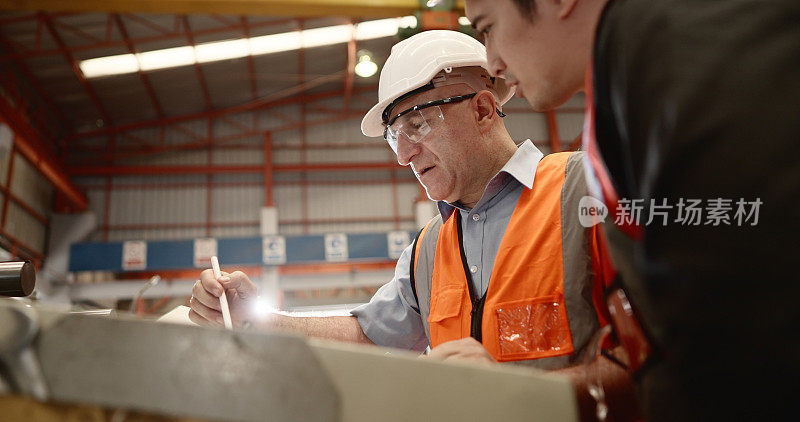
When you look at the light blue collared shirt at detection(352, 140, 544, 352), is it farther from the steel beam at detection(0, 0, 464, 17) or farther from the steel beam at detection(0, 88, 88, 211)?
the steel beam at detection(0, 88, 88, 211)

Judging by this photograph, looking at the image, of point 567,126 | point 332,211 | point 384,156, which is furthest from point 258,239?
point 567,126

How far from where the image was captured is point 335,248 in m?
9.52

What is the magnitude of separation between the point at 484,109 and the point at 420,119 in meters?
0.24

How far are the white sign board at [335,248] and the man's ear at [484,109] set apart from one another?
25.1ft

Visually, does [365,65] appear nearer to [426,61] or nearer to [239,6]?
[239,6]

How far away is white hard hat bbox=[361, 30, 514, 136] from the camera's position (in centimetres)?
201

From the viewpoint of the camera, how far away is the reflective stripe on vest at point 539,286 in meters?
1.38

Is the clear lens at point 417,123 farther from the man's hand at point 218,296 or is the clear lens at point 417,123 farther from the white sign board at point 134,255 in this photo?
the white sign board at point 134,255

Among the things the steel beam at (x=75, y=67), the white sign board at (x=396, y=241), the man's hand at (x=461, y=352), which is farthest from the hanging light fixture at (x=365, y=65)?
the man's hand at (x=461, y=352)

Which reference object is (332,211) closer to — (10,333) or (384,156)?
(384,156)

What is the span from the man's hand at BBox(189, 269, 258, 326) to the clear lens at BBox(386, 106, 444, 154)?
784 millimetres

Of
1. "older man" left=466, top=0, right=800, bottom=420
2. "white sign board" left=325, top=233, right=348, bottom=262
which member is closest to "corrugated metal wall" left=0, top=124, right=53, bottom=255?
"white sign board" left=325, top=233, right=348, bottom=262

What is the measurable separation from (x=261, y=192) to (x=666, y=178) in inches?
508

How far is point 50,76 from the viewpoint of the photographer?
1074cm
